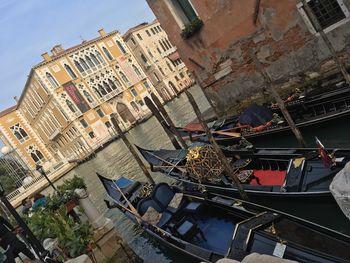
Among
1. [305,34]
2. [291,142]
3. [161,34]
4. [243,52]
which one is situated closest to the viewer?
[291,142]

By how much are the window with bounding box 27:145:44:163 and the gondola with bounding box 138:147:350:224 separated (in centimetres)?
3327

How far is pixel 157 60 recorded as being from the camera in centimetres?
4047

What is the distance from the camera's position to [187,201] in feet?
22.6

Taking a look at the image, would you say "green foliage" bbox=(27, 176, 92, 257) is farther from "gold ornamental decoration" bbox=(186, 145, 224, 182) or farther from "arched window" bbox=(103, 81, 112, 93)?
"arched window" bbox=(103, 81, 112, 93)

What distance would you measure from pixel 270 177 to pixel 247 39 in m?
5.73

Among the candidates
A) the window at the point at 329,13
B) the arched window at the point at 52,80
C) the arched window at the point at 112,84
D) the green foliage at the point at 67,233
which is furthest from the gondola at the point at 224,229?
the arched window at the point at 112,84

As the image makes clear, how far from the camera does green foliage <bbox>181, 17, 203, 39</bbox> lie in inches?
474

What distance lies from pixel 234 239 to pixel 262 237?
0.36 m

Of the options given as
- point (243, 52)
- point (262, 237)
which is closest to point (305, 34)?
point (243, 52)

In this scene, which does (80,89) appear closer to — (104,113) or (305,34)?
(104,113)

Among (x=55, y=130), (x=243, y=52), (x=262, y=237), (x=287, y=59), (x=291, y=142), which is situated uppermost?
(x=55, y=130)

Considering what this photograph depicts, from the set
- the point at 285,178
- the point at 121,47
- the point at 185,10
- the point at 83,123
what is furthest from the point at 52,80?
the point at 285,178

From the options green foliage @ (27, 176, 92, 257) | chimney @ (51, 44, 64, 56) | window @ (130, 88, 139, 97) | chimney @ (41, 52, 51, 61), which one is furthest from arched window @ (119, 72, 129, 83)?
green foliage @ (27, 176, 92, 257)

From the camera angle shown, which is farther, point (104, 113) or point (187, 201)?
point (104, 113)
